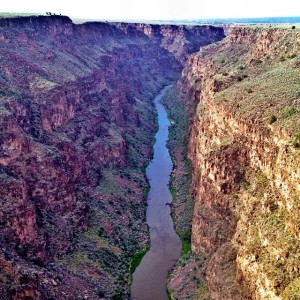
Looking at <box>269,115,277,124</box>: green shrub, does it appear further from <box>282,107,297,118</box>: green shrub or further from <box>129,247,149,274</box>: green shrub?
<box>129,247,149,274</box>: green shrub

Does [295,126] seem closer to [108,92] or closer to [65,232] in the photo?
[65,232]

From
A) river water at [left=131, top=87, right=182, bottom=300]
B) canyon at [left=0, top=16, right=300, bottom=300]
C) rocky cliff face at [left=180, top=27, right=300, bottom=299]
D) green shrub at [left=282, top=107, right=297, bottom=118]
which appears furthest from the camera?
river water at [left=131, top=87, right=182, bottom=300]

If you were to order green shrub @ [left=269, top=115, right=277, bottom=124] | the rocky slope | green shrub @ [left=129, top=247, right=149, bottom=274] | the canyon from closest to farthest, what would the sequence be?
the canyon < green shrub @ [left=269, top=115, right=277, bottom=124] < the rocky slope < green shrub @ [left=129, top=247, right=149, bottom=274]

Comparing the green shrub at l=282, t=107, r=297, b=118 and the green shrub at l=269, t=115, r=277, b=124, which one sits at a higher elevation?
the green shrub at l=282, t=107, r=297, b=118

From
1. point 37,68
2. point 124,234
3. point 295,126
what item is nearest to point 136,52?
point 37,68

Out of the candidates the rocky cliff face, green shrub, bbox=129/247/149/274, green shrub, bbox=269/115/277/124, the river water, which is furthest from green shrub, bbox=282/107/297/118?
A: green shrub, bbox=129/247/149/274

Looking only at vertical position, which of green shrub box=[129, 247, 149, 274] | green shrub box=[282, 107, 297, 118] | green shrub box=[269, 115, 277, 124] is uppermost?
green shrub box=[282, 107, 297, 118]
